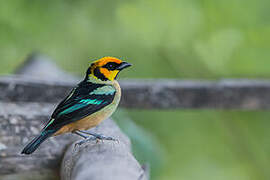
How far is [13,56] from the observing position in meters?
5.35

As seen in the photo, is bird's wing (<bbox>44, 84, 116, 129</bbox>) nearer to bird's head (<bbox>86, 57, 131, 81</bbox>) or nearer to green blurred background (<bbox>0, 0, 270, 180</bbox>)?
bird's head (<bbox>86, 57, 131, 81</bbox>)

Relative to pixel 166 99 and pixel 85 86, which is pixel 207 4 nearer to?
pixel 166 99

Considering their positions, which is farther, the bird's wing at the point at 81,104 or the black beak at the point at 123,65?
the black beak at the point at 123,65

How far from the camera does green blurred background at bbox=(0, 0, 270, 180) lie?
512 cm

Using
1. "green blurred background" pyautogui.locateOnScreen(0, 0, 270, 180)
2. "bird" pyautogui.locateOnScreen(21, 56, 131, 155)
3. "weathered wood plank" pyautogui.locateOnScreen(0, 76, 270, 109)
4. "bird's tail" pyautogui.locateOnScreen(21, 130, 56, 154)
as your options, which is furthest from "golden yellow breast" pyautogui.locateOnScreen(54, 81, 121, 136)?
"green blurred background" pyautogui.locateOnScreen(0, 0, 270, 180)

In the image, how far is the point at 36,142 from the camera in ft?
6.35

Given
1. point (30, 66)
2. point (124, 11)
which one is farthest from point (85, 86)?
point (124, 11)

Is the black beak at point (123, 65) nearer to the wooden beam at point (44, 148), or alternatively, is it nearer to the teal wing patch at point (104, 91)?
the teal wing patch at point (104, 91)

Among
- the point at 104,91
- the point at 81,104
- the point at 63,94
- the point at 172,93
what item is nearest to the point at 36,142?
the point at 81,104

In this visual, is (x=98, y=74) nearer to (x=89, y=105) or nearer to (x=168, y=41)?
(x=89, y=105)

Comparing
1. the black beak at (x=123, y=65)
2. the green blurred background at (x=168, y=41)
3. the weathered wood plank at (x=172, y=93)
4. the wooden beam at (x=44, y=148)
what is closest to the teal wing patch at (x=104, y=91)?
the black beak at (x=123, y=65)

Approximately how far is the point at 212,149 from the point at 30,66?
295 centimetres

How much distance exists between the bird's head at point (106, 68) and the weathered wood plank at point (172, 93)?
3.20 ft

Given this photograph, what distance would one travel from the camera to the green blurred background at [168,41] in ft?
16.8
